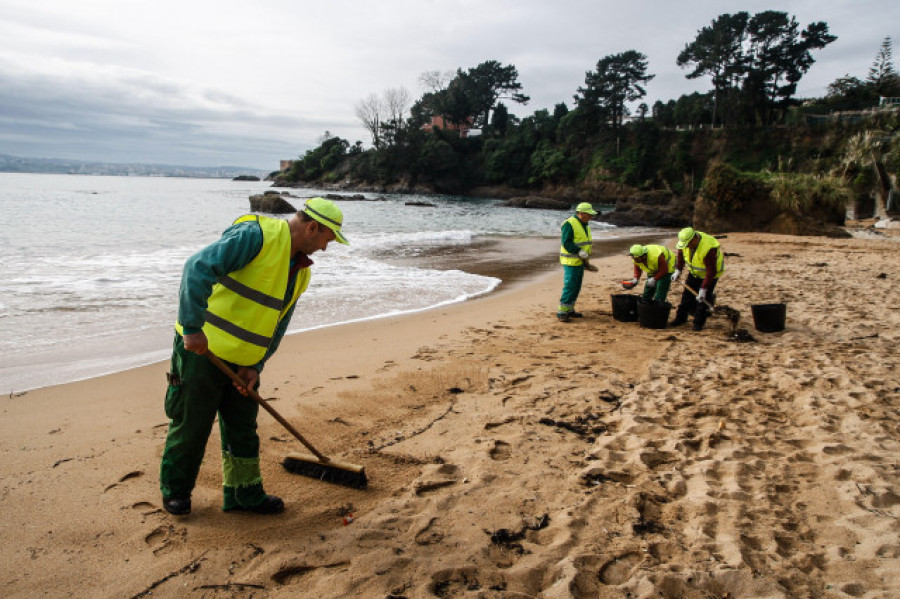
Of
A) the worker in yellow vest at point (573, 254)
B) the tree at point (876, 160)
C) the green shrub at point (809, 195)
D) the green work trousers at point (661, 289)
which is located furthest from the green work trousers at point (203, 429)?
the tree at point (876, 160)

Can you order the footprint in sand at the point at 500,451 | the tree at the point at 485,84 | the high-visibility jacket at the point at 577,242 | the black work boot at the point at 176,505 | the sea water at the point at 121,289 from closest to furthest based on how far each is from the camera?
the black work boot at the point at 176,505 < the footprint in sand at the point at 500,451 < the sea water at the point at 121,289 < the high-visibility jacket at the point at 577,242 < the tree at the point at 485,84

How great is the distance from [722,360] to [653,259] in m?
2.35

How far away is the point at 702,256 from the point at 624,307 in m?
1.24

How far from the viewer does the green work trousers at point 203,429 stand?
2.66 m

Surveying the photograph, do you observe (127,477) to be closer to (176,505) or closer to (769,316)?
(176,505)

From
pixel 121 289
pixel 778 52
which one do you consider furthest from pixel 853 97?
pixel 121 289

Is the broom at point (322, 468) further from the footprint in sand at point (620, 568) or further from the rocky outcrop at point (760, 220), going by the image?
the rocky outcrop at point (760, 220)

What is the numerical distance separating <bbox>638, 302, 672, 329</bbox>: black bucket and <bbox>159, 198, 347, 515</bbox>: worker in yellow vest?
552cm

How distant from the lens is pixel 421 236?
2077 centimetres

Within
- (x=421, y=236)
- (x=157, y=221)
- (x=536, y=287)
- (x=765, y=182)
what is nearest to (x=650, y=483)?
(x=536, y=287)

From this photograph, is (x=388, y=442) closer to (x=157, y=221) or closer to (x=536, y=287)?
(x=536, y=287)

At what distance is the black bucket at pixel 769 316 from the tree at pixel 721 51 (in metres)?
55.7

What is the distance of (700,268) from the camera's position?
23.7ft

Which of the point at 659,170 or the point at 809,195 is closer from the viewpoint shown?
the point at 809,195
